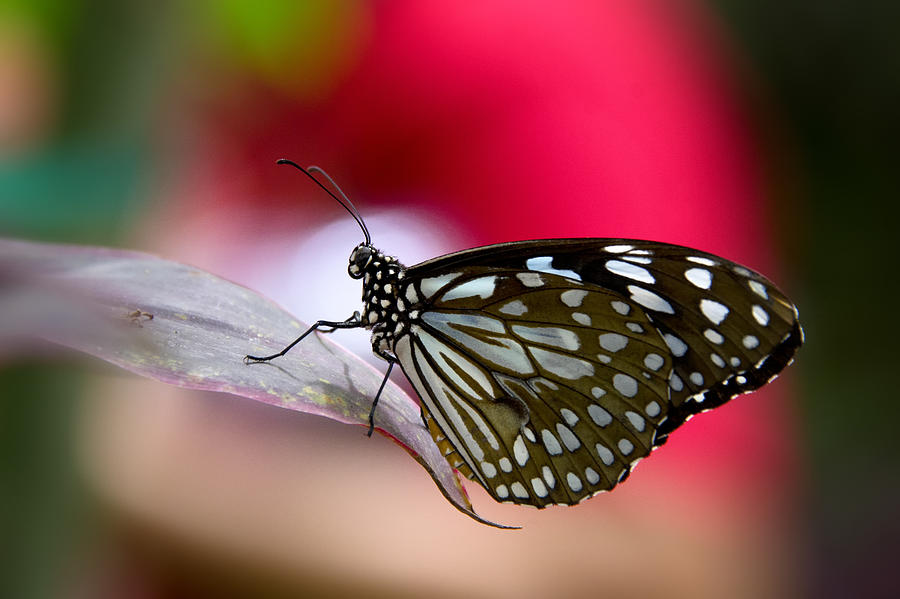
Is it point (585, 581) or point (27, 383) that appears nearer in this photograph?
point (27, 383)

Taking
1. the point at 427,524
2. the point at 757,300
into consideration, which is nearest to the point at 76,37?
the point at 757,300

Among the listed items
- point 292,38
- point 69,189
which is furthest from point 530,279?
point 292,38

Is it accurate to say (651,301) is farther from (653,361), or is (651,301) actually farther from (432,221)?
(432,221)

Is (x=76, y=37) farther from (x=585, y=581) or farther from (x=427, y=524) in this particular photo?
(x=585, y=581)

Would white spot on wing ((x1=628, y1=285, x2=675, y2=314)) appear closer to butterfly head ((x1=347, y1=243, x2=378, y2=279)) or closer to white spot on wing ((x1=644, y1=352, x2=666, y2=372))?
white spot on wing ((x1=644, y1=352, x2=666, y2=372))

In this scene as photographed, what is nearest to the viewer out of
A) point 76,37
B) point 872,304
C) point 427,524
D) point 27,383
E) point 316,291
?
point 27,383

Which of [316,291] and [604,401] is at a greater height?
[604,401]

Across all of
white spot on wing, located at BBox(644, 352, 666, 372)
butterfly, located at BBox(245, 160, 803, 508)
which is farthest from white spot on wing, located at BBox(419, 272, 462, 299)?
white spot on wing, located at BBox(644, 352, 666, 372)

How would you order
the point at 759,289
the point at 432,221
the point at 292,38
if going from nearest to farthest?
the point at 759,289 < the point at 292,38 < the point at 432,221
